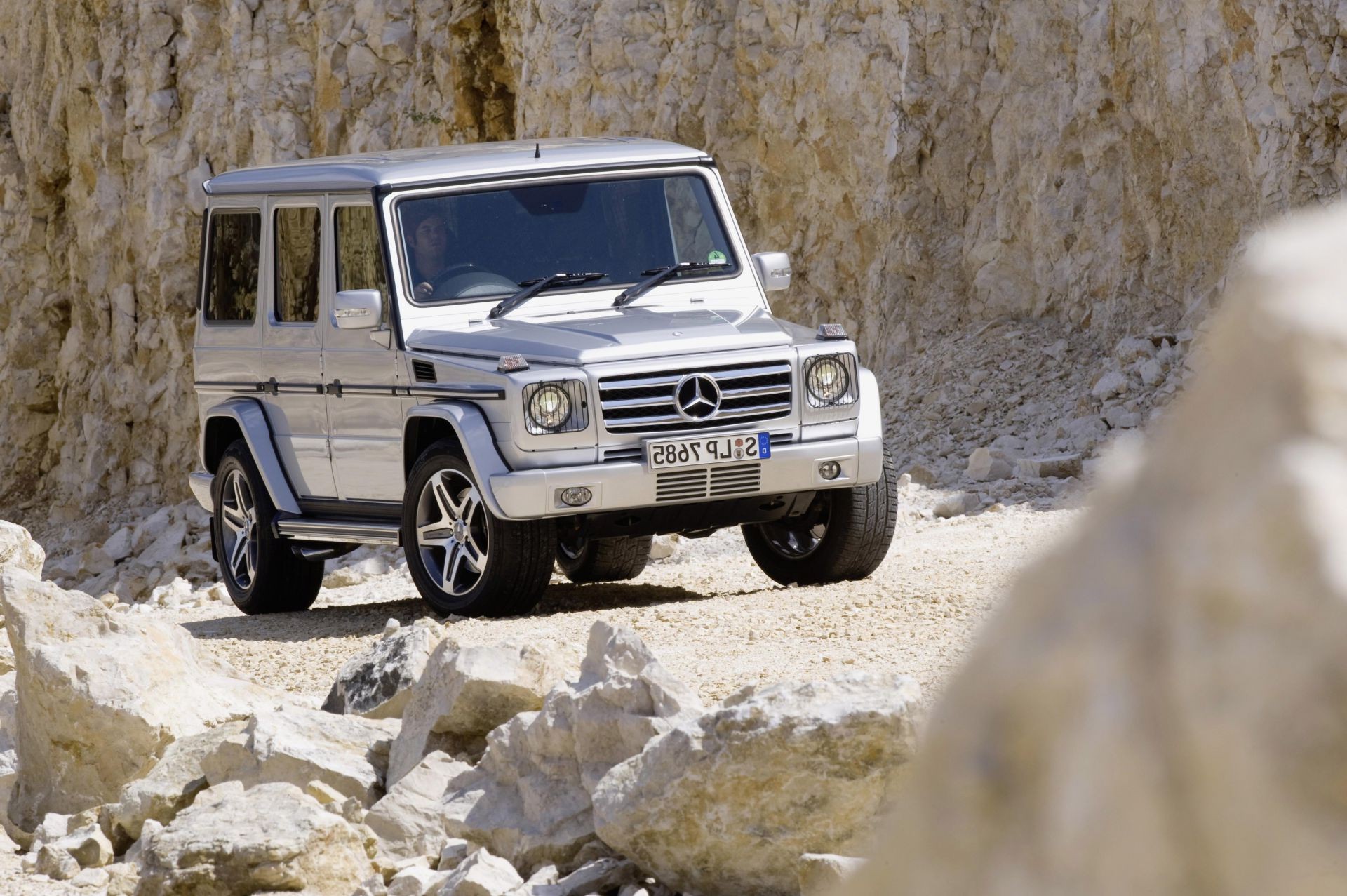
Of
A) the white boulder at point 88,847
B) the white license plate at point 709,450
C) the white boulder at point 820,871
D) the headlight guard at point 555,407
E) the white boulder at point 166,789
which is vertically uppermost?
the headlight guard at point 555,407

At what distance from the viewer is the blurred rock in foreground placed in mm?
787

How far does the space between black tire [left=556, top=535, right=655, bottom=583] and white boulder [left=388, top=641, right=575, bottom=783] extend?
4.46 meters

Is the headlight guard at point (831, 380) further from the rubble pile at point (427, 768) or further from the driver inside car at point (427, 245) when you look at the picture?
the rubble pile at point (427, 768)

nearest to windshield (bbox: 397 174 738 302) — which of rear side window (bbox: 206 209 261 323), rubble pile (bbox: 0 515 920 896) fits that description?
rear side window (bbox: 206 209 261 323)

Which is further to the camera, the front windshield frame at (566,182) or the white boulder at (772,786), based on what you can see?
the front windshield frame at (566,182)

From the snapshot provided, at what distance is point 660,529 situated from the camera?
8.01 m

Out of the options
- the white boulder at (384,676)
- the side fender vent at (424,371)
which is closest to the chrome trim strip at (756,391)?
the side fender vent at (424,371)

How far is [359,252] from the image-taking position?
8734mm

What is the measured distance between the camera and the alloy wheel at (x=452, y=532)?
8039 mm

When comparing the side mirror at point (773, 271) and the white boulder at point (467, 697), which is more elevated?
the side mirror at point (773, 271)

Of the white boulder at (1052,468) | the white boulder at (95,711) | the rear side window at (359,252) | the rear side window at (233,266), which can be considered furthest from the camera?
the white boulder at (1052,468)

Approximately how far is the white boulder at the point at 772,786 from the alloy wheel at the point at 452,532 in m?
4.26

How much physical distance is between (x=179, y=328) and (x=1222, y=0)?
50.7 ft

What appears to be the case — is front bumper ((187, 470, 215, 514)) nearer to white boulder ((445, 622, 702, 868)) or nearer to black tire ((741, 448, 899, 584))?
black tire ((741, 448, 899, 584))
